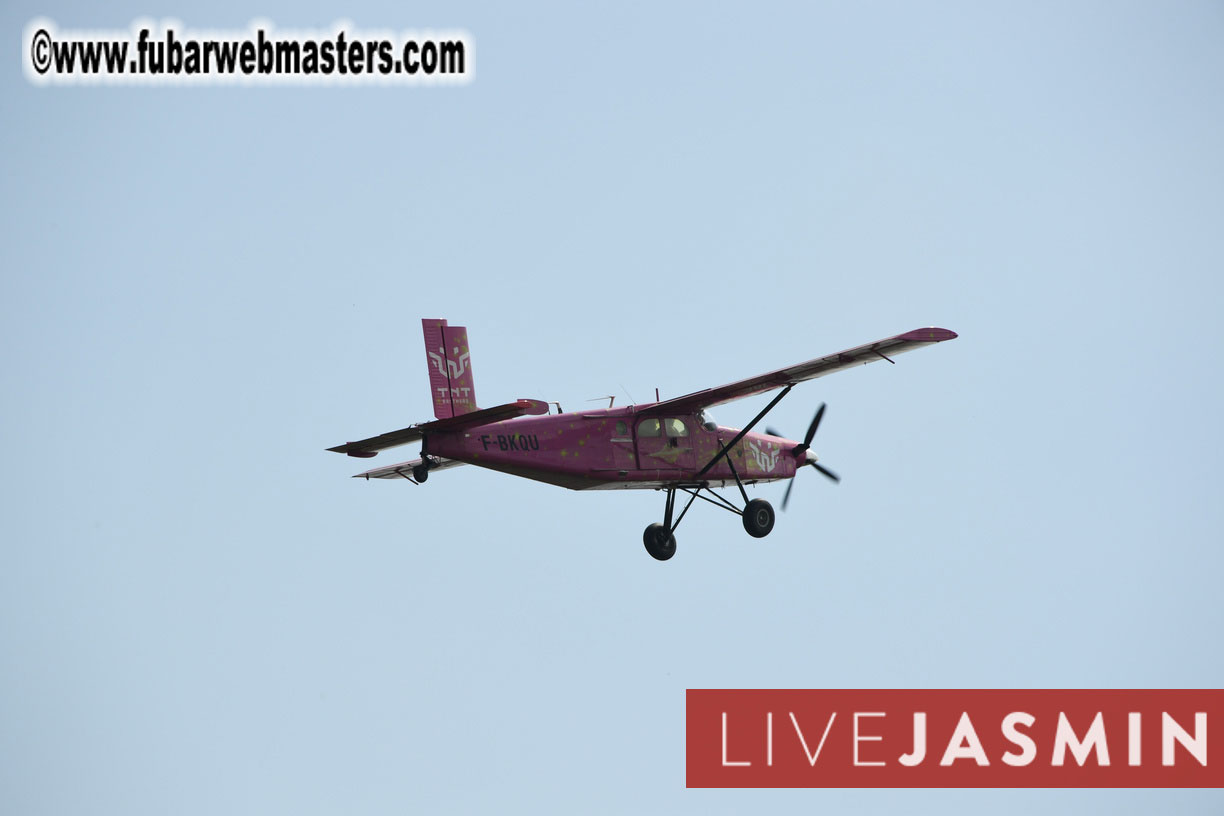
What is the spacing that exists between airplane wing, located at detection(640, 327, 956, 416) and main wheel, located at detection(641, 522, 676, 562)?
2684 mm

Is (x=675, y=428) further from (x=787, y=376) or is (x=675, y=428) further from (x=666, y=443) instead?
(x=787, y=376)

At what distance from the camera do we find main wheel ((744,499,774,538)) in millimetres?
30391

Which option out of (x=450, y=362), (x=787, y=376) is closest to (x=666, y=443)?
(x=787, y=376)

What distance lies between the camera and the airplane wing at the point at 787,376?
2777 cm

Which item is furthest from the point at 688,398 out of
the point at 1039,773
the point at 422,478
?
the point at 1039,773

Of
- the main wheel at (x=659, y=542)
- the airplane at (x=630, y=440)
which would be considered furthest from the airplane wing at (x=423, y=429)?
the main wheel at (x=659, y=542)

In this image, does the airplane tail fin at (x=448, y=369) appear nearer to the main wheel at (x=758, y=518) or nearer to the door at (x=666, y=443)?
the door at (x=666, y=443)

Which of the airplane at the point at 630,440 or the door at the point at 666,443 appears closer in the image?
the airplane at the point at 630,440

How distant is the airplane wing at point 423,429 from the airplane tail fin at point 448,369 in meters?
0.43

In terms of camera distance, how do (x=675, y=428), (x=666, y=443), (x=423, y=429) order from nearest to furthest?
(x=423, y=429)
(x=666, y=443)
(x=675, y=428)

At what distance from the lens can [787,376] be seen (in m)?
29.3

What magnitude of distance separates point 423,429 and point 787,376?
7.44 metres

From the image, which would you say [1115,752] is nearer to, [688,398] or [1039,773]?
[1039,773]

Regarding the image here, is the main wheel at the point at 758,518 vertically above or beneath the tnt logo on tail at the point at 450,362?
beneath
